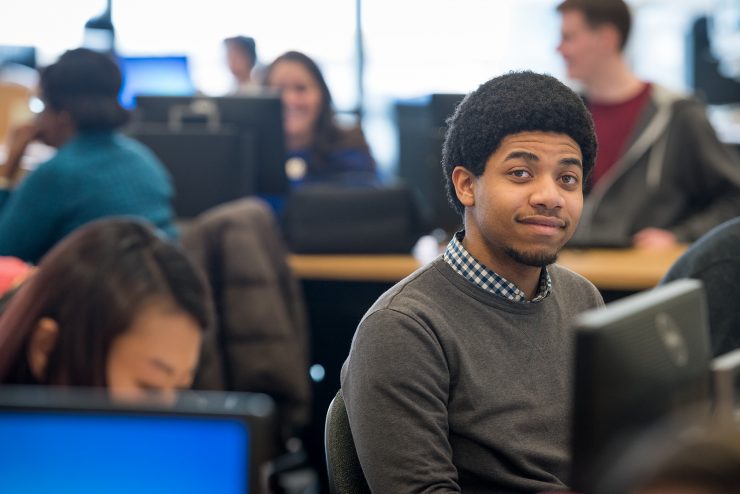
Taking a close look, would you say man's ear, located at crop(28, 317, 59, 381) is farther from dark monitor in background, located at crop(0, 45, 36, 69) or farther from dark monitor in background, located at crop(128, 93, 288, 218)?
dark monitor in background, located at crop(0, 45, 36, 69)

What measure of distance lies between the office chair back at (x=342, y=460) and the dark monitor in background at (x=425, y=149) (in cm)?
199

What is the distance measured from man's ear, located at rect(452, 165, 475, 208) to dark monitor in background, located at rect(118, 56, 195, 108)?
A: 12.3 ft

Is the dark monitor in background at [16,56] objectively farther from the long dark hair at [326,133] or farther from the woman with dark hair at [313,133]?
the long dark hair at [326,133]

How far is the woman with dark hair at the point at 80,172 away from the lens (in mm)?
2777

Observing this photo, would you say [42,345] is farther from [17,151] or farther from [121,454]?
[17,151]

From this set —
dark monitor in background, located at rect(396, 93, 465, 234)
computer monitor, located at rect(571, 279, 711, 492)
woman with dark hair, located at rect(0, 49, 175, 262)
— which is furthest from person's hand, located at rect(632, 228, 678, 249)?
computer monitor, located at rect(571, 279, 711, 492)

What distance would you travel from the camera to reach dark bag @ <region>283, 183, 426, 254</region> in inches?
133

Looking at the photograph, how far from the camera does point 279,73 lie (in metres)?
4.18

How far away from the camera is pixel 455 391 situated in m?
1.41

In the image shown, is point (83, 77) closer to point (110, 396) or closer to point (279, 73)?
point (279, 73)

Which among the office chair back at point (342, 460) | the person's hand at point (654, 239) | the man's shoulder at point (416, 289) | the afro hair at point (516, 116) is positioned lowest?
the person's hand at point (654, 239)

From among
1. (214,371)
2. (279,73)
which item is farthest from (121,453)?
(279,73)

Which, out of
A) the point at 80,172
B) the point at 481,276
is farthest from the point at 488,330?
the point at 80,172

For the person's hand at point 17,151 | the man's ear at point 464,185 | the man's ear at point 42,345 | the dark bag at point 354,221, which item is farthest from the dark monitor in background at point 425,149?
the man's ear at point 42,345
